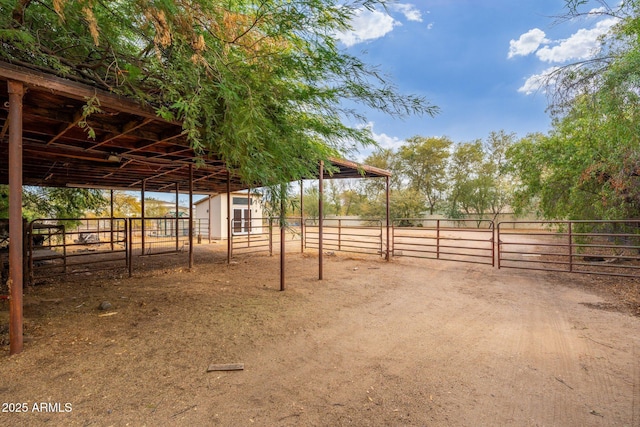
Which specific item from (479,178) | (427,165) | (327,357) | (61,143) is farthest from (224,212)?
(479,178)

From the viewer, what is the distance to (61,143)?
4.74 m

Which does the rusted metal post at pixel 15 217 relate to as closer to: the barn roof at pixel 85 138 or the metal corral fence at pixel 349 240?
the barn roof at pixel 85 138

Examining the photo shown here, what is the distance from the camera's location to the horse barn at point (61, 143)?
2309 mm

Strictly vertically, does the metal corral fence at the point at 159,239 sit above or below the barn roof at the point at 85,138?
below

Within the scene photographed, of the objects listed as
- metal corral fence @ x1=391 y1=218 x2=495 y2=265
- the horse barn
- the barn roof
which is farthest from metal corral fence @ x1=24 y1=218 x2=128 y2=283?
metal corral fence @ x1=391 y1=218 x2=495 y2=265

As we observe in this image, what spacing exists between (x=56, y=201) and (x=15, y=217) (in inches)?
380

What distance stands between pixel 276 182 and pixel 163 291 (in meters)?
2.79

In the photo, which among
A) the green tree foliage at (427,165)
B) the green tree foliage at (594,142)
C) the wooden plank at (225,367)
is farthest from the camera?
the green tree foliage at (427,165)

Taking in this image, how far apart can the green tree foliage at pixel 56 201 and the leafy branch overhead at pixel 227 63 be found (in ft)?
30.0

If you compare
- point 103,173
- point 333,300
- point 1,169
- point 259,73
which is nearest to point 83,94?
point 259,73

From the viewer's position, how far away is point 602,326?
3025 mm

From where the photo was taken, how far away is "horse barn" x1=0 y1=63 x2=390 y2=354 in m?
2.31

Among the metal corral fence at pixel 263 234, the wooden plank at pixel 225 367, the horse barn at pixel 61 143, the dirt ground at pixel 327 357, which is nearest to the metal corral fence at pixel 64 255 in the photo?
the horse barn at pixel 61 143

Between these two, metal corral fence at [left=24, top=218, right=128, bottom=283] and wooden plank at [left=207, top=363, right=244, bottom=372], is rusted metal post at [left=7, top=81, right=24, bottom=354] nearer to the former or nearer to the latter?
metal corral fence at [left=24, top=218, right=128, bottom=283]
